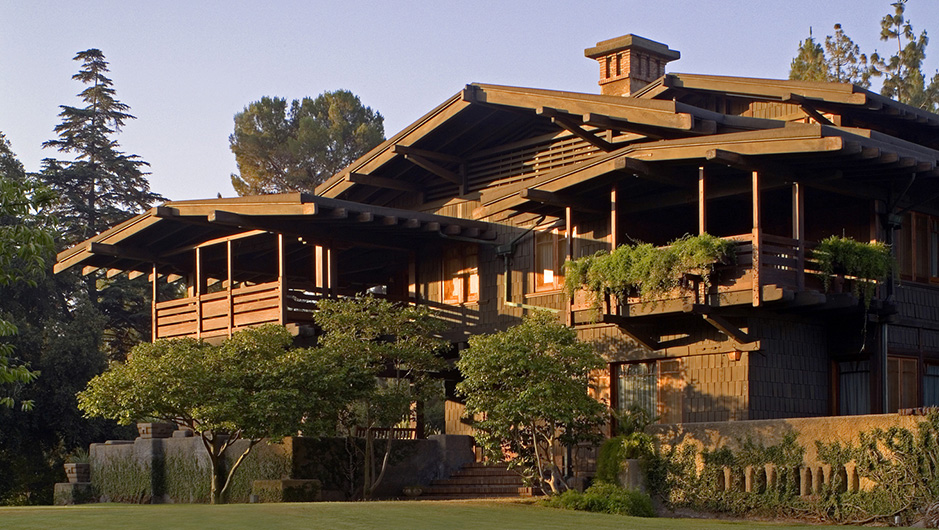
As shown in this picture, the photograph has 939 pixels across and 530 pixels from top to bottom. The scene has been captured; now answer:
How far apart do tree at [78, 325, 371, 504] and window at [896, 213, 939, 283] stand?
10.1 metres

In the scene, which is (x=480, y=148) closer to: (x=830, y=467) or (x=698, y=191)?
(x=698, y=191)

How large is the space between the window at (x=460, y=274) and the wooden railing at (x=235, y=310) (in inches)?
122

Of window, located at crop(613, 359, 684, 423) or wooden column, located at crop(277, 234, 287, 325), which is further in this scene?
wooden column, located at crop(277, 234, 287, 325)

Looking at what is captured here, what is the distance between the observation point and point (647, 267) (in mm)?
21062

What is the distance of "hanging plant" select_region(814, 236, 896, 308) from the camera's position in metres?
20.5

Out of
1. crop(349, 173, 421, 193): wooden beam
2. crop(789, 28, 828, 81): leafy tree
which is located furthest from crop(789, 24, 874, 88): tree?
Answer: crop(349, 173, 421, 193): wooden beam

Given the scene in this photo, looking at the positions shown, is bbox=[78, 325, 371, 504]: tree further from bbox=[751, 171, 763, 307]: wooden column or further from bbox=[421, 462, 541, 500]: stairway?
bbox=[751, 171, 763, 307]: wooden column

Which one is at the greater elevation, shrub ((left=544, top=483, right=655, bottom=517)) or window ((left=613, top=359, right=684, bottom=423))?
window ((left=613, top=359, right=684, bottom=423))

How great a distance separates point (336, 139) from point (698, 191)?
33135 millimetres

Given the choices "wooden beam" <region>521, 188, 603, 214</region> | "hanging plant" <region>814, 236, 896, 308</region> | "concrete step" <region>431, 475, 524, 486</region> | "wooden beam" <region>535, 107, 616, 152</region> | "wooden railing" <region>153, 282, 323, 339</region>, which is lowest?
"concrete step" <region>431, 475, 524, 486</region>

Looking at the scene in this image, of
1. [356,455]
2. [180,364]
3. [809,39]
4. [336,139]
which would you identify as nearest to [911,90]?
[809,39]

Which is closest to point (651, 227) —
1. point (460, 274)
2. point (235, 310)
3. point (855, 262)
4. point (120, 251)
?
point (855, 262)

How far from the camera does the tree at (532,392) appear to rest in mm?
20969

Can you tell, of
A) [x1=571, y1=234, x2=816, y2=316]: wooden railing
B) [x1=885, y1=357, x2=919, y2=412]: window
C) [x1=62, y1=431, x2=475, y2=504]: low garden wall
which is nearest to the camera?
[x1=571, y1=234, x2=816, y2=316]: wooden railing
